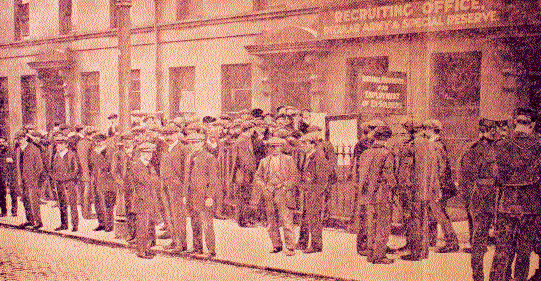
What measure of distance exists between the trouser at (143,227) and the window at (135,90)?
2.37m

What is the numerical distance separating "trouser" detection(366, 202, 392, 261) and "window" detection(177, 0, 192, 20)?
512 centimetres

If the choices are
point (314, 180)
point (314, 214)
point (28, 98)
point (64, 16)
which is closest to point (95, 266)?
point (314, 214)

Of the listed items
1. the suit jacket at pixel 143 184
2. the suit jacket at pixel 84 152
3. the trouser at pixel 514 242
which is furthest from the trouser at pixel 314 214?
the suit jacket at pixel 84 152

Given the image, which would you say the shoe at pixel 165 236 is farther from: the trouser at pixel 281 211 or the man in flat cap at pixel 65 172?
the trouser at pixel 281 211

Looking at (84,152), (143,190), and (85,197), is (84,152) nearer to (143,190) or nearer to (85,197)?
(85,197)

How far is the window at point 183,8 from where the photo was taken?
9875 millimetres

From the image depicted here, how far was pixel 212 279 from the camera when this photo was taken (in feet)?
20.7

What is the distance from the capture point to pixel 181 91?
31.1 feet

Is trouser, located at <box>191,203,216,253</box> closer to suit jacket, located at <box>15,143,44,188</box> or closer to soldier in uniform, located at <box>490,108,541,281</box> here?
suit jacket, located at <box>15,143,44,188</box>

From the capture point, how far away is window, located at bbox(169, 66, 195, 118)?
9.30 metres

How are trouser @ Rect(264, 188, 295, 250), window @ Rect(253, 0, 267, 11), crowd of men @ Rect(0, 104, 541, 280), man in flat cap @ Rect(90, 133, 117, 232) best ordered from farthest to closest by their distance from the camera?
window @ Rect(253, 0, 267, 11)
man in flat cap @ Rect(90, 133, 117, 232)
trouser @ Rect(264, 188, 295, 250)
crowd of men @ Rect(0, 104, 541, 280)

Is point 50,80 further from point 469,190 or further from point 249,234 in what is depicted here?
point 469,190

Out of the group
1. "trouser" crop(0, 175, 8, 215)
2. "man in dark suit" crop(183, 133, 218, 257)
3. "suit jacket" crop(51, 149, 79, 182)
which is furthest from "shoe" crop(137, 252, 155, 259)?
"trouser" crop(0, 175, 8, 215)

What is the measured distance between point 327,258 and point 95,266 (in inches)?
106
